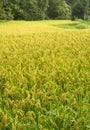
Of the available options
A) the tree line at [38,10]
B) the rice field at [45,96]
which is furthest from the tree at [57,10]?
the rice field at [45,96]

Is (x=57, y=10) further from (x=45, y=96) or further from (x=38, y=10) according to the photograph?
(x=45, y=96)

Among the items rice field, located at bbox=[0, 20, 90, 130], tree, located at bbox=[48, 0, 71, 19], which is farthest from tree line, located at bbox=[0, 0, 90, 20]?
rice field, located at bbox=[0, 20, 90, 130]

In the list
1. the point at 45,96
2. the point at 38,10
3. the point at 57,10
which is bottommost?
the point at 57,10

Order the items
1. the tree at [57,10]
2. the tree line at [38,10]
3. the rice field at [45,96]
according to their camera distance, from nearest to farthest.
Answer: the rice field at [45,96], the tree line at [38,10], the tree at [57,10]

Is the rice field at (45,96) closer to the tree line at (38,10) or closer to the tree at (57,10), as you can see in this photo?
the tree line at (38,10)

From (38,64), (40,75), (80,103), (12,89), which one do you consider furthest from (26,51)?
(80,103)

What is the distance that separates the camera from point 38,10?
4544 cm

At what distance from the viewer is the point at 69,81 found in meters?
3.53

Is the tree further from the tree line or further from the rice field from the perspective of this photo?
the rice field

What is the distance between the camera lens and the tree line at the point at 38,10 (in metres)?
38.7

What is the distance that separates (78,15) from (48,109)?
48361 mm

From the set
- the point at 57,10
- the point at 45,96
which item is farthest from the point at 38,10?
the point at 45,96

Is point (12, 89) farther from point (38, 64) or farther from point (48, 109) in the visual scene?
point (38, 64)

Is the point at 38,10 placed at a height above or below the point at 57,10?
above
